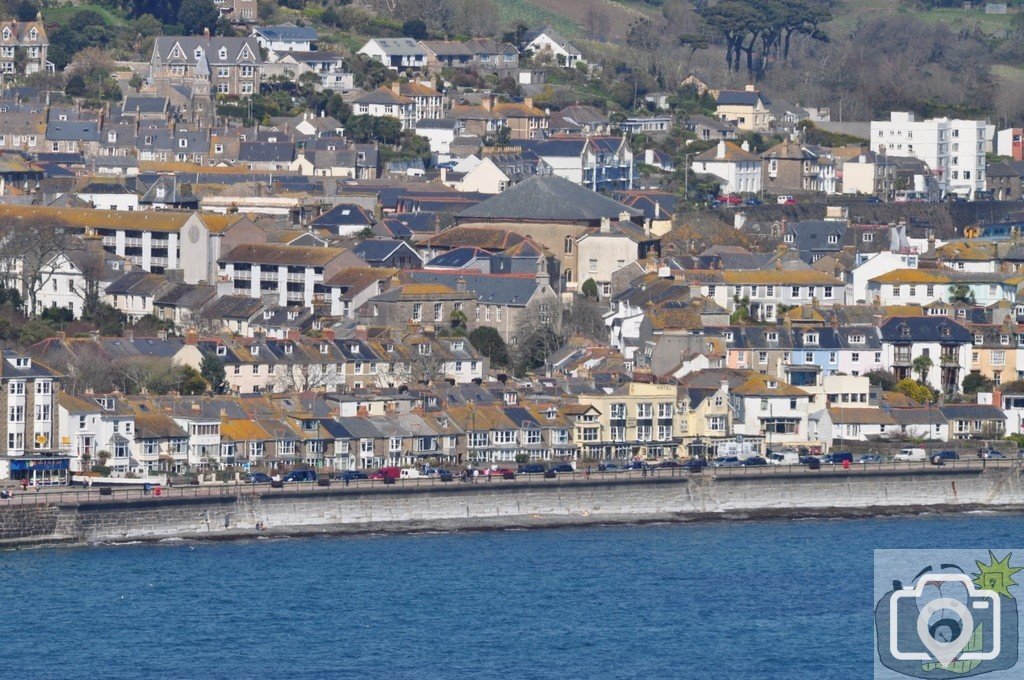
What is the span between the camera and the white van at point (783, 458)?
6769cm

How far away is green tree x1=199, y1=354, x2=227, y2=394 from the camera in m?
69.3

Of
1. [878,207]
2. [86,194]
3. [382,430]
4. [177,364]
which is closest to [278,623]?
[382,430]

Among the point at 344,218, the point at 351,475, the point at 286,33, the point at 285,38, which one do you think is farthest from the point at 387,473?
the point at 286,33

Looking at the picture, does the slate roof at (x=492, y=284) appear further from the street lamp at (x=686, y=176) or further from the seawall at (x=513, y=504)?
the street lamp at (x=686, y=176)

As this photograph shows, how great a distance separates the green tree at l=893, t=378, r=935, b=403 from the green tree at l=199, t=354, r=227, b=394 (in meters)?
16.4

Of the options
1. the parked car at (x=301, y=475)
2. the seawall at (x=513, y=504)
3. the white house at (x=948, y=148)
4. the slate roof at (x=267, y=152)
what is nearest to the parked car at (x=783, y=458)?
the seawall at (x=513, y=504)

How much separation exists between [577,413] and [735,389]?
167 inches

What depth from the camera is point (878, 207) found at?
105m

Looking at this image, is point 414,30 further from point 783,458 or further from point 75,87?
point 783,458

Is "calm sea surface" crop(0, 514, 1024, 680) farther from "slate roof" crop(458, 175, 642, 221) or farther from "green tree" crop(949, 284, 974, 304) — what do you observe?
"slate roof" crop(458, 175, 642, 221)

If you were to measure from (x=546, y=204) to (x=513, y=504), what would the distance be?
29701 millimetres

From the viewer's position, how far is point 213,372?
229 feet

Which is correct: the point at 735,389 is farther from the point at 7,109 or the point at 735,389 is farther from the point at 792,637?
the point at 7,109

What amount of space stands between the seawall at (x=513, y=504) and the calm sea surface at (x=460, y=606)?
20.5 inches
